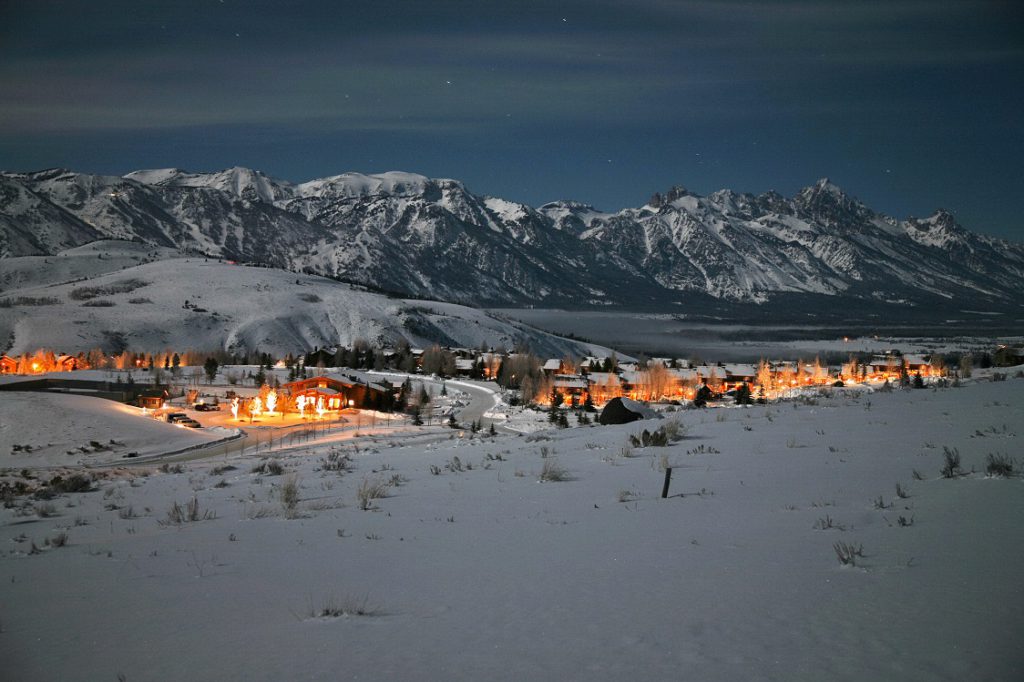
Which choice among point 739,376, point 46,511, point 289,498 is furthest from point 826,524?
point 739,376

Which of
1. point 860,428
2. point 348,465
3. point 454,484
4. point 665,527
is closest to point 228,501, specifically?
point 454,484

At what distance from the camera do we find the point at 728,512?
890 cm

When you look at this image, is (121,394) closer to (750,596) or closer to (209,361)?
(209,361)

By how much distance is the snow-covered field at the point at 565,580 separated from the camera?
186 inches

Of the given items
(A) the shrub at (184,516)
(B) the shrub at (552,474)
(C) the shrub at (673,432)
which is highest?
(C) the shrub at (673,432)

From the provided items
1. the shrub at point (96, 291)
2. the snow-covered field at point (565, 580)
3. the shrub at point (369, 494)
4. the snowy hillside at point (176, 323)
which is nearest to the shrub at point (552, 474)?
the snow-covered field at point (565, 580)

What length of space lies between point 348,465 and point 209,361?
3035 inches

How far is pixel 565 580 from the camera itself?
6.51 metres

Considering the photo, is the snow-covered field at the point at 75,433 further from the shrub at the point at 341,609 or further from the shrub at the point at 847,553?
the shrub at the point at 847,553

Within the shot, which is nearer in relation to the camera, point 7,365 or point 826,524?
point 826,524

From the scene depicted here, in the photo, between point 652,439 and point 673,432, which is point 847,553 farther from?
point 673,432

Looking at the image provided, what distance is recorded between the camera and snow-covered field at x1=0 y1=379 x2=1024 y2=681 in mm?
4734

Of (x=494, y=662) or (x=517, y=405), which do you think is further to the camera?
(x=517, y=405)

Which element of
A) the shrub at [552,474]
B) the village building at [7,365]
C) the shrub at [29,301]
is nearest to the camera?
the shrub at [552,474]
